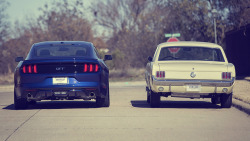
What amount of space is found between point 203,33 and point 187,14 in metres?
1.54

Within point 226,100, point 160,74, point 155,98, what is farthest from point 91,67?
point 226,100

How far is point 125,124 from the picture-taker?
9547 mm

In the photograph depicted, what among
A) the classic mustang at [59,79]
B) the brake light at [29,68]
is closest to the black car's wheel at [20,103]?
the classic mustang at [59,79]

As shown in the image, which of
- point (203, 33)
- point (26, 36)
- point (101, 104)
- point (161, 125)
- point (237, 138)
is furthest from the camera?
point (26, 36)

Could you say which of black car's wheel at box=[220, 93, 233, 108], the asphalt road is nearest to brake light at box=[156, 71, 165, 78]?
the asphalt road

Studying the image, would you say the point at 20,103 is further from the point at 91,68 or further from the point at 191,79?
the point at 191,79

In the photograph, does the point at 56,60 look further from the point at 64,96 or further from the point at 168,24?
the point at 168,24

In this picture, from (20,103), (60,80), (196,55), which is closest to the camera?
(60,80)

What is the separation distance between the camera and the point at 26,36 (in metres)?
43.0

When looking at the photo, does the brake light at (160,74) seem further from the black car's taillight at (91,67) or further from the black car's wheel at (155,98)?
the black car's taillight at (91,67)

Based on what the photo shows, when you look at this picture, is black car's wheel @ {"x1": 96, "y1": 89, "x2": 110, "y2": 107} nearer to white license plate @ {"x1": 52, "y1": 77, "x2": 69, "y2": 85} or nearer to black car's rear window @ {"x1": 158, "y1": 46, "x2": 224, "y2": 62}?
white license plate @ {"x1": 52, "y1": 77, "x2": 69, "y2": 85}

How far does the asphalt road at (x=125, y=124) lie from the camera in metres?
8.16

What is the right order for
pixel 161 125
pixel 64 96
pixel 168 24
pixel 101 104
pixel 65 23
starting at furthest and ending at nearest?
pixel 65 23
pixel 168 24
pixel 101 104
pixel 64 96
pixel 161 125

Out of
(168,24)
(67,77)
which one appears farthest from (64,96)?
(168,24)
